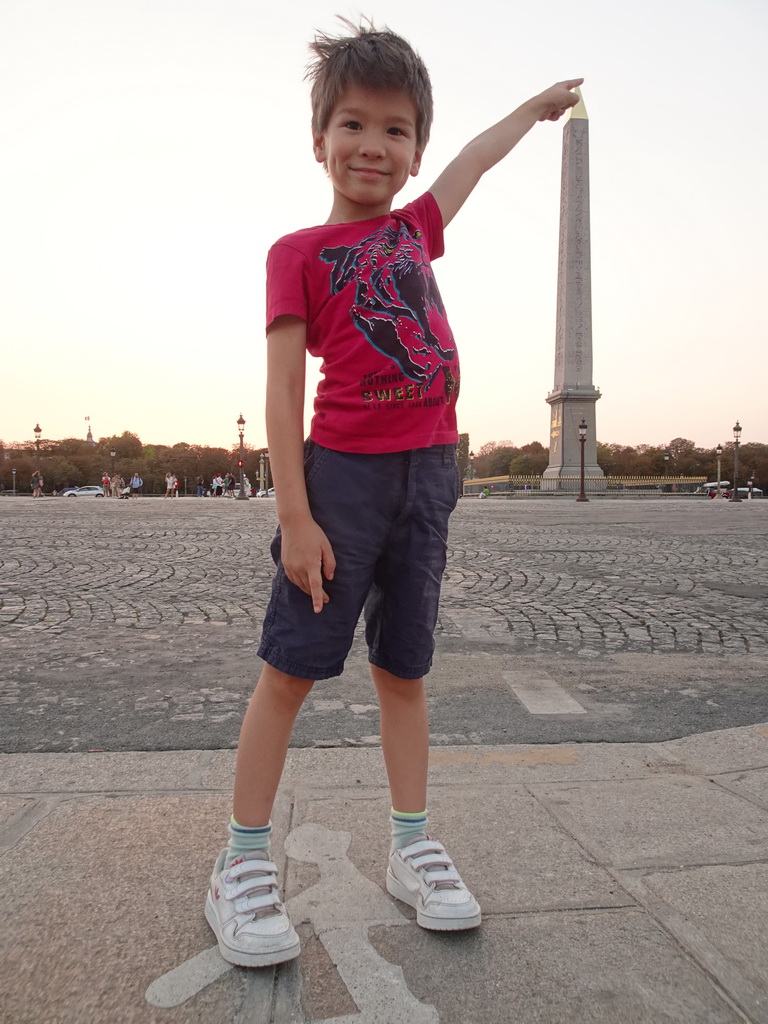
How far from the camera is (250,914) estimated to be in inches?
58.2

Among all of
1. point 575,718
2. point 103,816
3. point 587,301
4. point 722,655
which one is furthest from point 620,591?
point 587,301

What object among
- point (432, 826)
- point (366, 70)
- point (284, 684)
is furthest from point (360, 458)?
point (432, 826)

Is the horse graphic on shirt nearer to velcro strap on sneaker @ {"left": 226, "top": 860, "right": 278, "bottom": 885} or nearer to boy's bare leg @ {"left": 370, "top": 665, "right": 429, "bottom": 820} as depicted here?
boy's bare leg @ {"left": 370, "top": 665, "right": 429, "bottom": 820}

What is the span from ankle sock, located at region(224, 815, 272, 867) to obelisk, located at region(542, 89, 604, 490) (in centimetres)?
4271

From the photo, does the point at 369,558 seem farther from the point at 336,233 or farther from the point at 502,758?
the point at 502,758

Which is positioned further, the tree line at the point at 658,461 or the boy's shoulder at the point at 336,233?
the tree line at the point at 658,461

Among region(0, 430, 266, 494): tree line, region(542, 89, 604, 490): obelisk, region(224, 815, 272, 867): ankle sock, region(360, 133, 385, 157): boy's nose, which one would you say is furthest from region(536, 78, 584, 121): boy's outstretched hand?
region(0, 430, 266, 494): tree line

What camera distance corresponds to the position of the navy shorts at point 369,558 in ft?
5.34

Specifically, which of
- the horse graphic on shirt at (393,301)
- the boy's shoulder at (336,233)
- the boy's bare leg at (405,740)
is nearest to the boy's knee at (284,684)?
the boy's bare leg at (405,740)

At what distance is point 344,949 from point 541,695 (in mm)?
2062

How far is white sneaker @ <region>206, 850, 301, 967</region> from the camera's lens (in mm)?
1426

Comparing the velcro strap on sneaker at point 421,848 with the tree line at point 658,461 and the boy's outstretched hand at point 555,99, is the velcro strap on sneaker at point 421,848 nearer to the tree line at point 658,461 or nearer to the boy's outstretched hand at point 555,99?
the boy's outstretched hand at point 555,99

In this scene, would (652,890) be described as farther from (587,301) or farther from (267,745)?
(587,301)

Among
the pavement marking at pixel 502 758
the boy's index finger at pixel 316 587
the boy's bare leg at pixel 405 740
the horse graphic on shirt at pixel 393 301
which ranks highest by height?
the horse graphic on shirt at pixel 393 301
